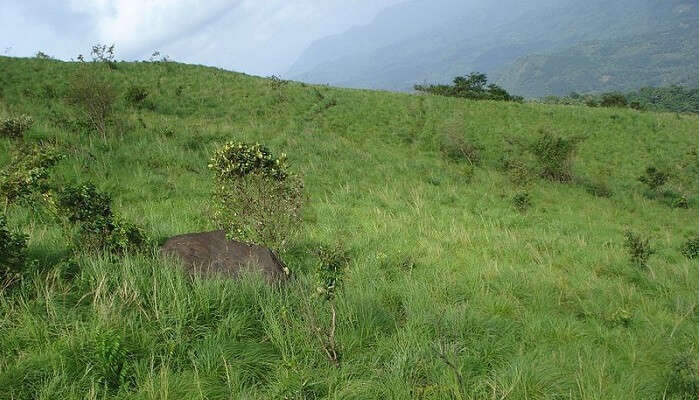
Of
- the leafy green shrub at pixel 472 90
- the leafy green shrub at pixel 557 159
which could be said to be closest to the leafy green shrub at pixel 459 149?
the leafy green shrub at pixel 557 159

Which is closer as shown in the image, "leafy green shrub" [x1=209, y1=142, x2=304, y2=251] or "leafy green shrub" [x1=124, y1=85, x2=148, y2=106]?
"leafy green shrub" [x1=209, y1=142, x2=304, y2=251]

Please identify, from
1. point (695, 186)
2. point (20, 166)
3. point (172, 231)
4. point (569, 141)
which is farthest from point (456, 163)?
point (20, 166)

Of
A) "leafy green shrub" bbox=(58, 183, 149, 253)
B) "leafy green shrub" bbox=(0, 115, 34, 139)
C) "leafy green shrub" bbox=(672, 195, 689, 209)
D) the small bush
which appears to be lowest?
"leafy green shrub" bbox=(672, 195, 689, 209)

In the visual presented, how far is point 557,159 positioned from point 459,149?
22.2 feet

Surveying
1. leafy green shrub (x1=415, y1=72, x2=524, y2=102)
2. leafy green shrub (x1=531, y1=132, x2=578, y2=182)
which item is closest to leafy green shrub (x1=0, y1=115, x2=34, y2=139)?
leafy green shrub (x1=531, y1=132, x2=578, y2=182)

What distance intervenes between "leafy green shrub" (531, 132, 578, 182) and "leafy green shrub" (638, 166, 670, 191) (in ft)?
16.0

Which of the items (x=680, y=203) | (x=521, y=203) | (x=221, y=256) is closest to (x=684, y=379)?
(x=221, y=256)

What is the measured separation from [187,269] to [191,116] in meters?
27.1

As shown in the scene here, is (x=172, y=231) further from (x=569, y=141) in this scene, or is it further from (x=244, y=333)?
(x=569, y=141)

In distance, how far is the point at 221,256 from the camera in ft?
21.6

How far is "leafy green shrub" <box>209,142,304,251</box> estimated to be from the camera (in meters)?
9.11

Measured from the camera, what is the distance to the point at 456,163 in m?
27.8

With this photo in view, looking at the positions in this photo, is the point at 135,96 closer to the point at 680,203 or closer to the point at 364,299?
the point at 364,299

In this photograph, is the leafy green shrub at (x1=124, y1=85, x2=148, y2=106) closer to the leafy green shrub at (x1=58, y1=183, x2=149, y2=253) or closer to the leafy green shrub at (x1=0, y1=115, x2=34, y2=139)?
the leafy green shrub at (x1=0, y1=115, x2=34, y2=139)
